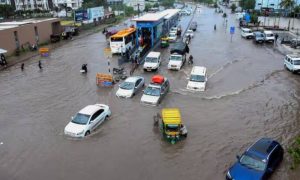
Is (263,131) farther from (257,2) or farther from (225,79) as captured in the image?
(257,2)

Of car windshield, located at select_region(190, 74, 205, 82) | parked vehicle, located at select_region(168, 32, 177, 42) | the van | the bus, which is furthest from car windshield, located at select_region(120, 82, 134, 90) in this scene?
parked vehicle, located at select_region(168, 32, 177, 42)

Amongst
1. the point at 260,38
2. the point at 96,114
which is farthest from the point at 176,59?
the point at 260,38

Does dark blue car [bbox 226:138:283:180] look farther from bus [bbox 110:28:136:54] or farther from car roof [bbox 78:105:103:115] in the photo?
bus [bbox 110:28:136:54]

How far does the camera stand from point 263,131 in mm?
19234

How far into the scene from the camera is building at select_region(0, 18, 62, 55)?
4022 centimetres

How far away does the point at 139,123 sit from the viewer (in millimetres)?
20562

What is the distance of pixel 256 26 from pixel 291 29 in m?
9.34

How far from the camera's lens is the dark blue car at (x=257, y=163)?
44.3 feet

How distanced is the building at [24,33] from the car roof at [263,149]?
3503 centimetres

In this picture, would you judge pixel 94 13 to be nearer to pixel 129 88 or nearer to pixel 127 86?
pixel 127 86

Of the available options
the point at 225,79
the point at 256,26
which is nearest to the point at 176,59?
the point at 225,79

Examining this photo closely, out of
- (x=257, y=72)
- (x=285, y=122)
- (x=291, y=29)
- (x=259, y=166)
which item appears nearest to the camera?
(x=259, y=166)

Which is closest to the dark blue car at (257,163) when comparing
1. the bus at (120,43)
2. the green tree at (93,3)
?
the bus at (120,43)

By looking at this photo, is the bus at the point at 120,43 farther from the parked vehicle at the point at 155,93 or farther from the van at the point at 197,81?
the parked vehicle at the point at 155,93
